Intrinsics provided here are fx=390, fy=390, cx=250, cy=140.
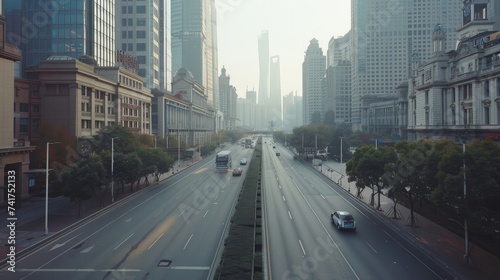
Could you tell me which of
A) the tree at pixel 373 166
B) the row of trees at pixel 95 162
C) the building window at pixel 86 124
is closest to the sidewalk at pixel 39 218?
the row of trees at pixel 95 162

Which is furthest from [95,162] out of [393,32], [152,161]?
[393,32]

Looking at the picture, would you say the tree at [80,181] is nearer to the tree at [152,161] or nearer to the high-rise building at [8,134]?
the high-rise building at [8,134]

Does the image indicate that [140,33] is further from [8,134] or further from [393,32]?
[393,32]

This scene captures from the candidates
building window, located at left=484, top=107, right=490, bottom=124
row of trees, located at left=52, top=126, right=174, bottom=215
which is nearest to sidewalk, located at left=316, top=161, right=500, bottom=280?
building window, located at left=484, top=107, right=490, bottom=124

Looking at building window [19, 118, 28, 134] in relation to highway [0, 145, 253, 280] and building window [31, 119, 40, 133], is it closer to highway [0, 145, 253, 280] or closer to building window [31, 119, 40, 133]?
building window [31, 119, 40, 133]

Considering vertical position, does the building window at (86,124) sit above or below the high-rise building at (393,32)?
below

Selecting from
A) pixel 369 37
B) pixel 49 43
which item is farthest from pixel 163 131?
pixel 369 37
